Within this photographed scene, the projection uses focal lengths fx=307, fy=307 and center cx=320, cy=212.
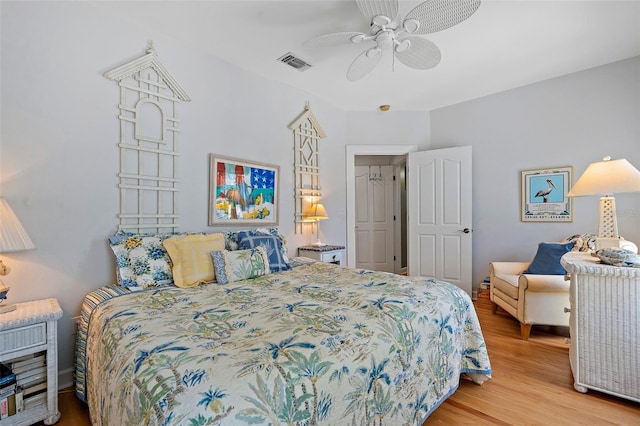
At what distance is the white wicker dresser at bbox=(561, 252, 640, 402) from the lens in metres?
1.77

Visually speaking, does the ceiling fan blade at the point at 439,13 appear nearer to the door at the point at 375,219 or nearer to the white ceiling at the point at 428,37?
the white ceiling at the point at 428,37

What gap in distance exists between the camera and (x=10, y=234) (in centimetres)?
163

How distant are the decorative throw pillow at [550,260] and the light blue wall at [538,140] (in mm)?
603

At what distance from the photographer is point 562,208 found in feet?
11.6

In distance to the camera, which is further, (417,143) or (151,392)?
(417,143)

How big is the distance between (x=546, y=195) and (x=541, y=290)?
1515mm

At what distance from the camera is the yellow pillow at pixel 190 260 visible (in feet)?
6.89

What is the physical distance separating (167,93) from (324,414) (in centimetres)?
266

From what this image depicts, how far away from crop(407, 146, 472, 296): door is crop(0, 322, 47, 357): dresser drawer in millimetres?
4044

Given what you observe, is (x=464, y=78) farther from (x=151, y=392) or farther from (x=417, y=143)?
(x=151, y=392)

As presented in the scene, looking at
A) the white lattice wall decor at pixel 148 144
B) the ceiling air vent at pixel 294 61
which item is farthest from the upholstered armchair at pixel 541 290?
the white lattice wall decor at pixel 148 144

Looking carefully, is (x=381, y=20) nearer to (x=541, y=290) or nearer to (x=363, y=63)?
(x=363, y=63)

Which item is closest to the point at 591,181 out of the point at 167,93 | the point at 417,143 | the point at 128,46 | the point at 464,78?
the point at 464,78

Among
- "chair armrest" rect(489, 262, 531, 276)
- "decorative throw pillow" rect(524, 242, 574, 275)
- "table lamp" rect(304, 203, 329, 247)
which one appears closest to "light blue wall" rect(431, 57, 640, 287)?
"chair armrest" rect(489, 262, 531, 276)
